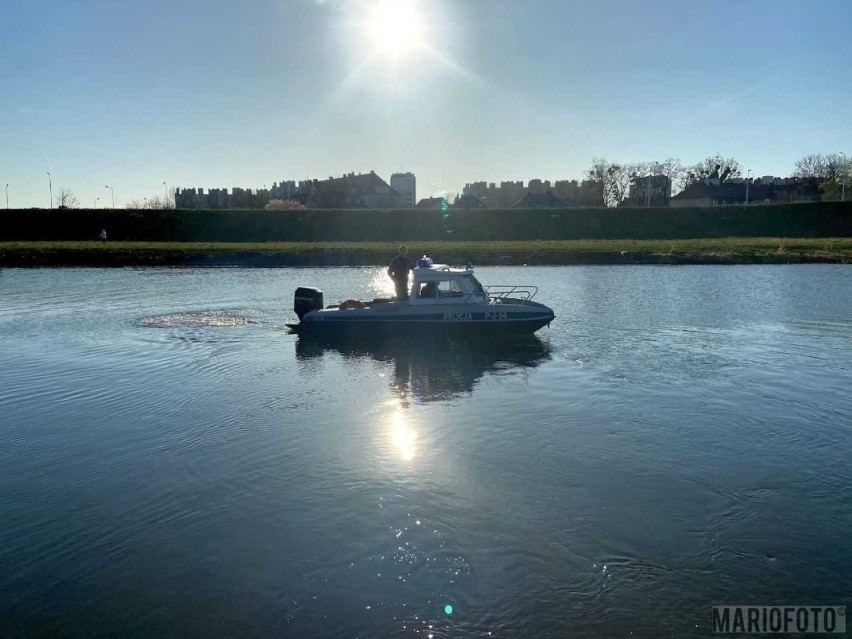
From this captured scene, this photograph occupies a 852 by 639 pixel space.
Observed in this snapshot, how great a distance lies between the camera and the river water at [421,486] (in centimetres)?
725

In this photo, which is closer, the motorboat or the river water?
the river water

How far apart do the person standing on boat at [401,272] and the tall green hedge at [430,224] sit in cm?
4763

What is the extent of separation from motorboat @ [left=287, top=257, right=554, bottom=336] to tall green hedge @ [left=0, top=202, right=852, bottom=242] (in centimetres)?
4833

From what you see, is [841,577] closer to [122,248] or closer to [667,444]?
[667,444]

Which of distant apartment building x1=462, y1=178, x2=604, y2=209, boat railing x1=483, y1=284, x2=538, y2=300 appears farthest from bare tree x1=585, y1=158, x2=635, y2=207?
boat railing x1=483, y1=284, x2=538, y2=300

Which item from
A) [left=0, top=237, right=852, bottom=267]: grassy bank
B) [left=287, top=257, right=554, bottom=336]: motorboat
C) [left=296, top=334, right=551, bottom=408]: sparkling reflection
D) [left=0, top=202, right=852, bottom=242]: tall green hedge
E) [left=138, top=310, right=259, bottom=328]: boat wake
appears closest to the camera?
[left=296, top=334, right=551, bottom=408]: sparkling reflection

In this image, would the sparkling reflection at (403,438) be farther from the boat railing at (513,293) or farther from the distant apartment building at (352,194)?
the distant apartment building at (352,194)

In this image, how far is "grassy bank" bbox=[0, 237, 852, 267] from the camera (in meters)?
51.0

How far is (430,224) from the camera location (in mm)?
74312

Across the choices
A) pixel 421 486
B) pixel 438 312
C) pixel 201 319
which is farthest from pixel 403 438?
pixel 201 319

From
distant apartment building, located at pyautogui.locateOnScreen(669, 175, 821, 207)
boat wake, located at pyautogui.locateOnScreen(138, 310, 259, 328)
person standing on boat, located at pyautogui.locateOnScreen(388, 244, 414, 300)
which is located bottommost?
boat wake, located at pyautogui.locateOnScreen(138, 310, 259, 328)

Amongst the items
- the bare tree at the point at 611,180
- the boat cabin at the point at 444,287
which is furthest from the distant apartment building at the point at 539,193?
the boat cabin at the point at 444,287

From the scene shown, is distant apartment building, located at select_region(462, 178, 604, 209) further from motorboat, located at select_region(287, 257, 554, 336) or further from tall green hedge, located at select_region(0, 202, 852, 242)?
motorboat, located at select_region(287, 257, 554, 336)

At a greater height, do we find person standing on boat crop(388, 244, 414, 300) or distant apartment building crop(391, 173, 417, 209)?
distant apartment building crop(391, 173, 417, 209)
